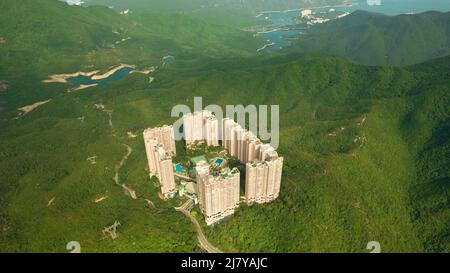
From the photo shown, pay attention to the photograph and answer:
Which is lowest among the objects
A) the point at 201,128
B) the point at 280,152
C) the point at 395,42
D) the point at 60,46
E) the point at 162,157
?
the point at 280,152

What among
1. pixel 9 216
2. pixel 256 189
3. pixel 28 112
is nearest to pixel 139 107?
pixel 28 112

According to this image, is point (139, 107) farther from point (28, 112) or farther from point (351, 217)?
point (351, 217)

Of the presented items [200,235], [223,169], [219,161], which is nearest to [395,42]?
[219,161]

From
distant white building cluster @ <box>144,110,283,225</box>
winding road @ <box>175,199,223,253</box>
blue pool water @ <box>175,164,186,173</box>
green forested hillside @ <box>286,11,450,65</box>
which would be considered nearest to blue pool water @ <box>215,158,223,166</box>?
distant white building cluster @ <box>144,110,283,225</box>

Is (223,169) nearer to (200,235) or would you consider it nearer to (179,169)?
(200,235)

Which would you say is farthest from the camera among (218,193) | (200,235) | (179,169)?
(179,169)

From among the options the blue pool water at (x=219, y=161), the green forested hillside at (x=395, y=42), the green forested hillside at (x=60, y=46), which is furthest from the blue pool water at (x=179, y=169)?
the green forested hillside at (x=395, y=42)

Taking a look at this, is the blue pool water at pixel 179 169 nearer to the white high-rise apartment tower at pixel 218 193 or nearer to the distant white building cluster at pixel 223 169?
the distant white building cluster at pixel 223 169
